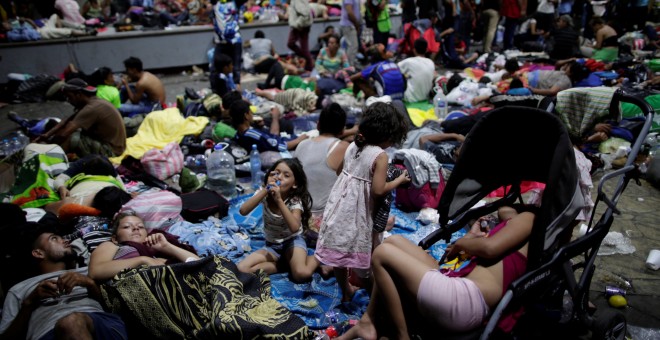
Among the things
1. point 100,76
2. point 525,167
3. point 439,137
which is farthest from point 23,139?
point 525,167

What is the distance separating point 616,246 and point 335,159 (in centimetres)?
256

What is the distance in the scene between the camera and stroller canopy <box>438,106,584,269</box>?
254 centimetres

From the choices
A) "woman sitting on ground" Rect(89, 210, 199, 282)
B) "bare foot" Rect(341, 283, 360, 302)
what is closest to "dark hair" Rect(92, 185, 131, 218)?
"woman sitting on ground" Rect(89, 210, 199, 282)

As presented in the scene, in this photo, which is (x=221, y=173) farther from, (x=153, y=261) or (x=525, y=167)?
(x=525, y=167)

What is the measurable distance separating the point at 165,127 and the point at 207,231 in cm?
304

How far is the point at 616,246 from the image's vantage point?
173 inches

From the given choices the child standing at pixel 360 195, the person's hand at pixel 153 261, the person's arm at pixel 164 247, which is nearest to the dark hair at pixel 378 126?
the child standing at pixel 360 195

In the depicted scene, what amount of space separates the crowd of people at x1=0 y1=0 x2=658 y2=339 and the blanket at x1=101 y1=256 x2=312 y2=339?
13cm

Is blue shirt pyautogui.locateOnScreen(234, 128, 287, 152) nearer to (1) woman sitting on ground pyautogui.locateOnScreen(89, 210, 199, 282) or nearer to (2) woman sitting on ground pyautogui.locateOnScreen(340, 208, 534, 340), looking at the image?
(1) woman sitting on ground pyautogui.locateOnScreen(89, 210, 199, 282)

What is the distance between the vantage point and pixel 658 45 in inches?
441

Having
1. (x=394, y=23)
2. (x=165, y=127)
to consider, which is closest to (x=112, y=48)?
(x=165, y=127)

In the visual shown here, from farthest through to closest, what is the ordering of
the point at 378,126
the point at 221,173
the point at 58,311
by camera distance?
the point at 221,173 → the point at 378,126 → the point at 58,311

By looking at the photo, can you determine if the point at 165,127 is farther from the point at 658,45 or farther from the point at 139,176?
the point at 658,45

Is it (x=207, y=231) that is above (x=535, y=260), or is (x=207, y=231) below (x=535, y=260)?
below
